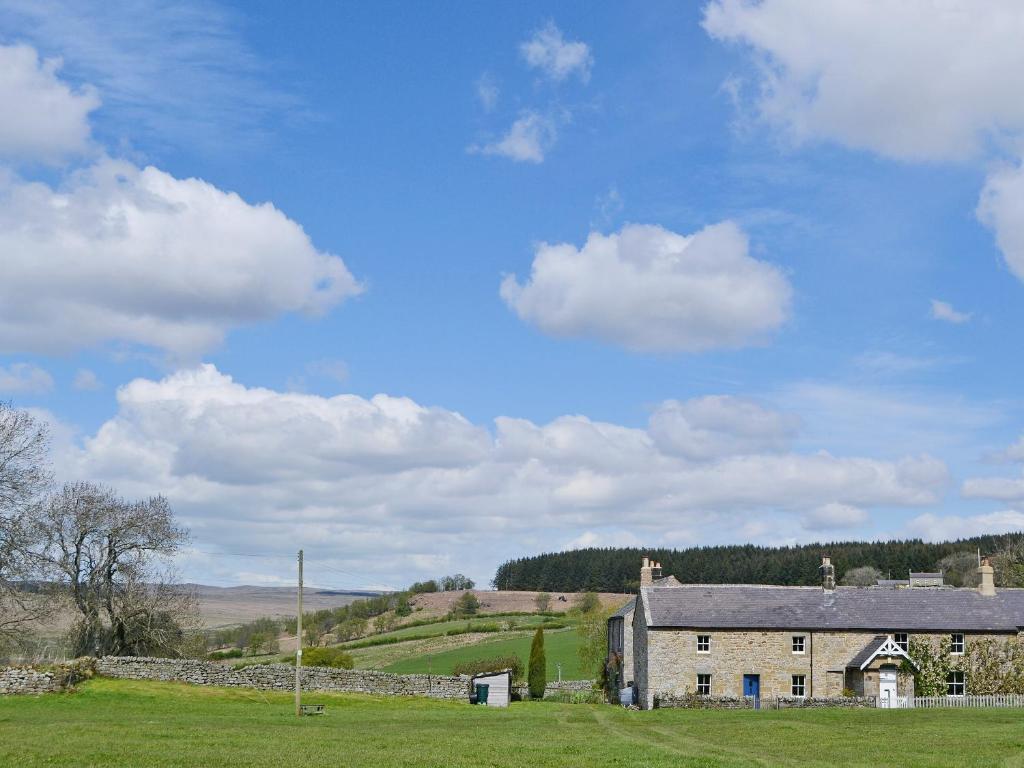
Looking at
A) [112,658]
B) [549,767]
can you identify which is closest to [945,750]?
[549,767]

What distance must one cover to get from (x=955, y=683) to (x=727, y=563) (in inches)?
4574

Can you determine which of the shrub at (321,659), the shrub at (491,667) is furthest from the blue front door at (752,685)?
the shrub at (321,659)

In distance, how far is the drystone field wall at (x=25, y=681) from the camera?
157 feet

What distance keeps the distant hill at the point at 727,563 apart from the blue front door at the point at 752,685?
94.7 metres

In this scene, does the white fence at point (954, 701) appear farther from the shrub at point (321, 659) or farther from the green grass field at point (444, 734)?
the shrub at point (321, 659)

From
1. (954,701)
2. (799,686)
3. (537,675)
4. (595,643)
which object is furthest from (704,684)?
Answer: (595,643)

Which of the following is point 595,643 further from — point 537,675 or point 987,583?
point 987,583

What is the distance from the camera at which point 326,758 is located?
27781 millimetres

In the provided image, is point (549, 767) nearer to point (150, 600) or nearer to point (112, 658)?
point (112, 658)

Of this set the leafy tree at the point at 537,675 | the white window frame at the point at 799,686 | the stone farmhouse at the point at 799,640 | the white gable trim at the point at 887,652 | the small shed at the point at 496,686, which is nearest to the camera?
the white gable trim at the point at 887,652

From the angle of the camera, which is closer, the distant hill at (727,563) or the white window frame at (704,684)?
the white window frame at (704,684)

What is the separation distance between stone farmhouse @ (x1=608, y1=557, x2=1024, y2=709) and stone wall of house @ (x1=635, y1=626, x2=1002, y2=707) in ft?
0.18

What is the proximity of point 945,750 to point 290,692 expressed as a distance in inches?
1313

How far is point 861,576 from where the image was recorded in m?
140
